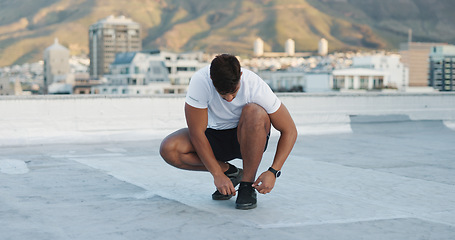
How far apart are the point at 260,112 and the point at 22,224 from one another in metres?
1.34

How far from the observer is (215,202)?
3.77 metres

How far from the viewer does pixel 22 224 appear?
3.14 m

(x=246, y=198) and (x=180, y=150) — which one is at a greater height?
(x=180, y=150)

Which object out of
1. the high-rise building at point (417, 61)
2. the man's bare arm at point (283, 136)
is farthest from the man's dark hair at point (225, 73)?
the high-rise building at point (417, 61)

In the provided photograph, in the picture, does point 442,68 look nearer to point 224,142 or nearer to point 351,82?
point 351,82

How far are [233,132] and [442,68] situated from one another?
160871mm

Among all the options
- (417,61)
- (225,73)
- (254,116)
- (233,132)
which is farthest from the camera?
(417,61)

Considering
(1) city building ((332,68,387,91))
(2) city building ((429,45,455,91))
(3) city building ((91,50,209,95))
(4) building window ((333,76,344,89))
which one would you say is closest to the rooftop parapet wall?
(4) building window ((333,76,344,89))

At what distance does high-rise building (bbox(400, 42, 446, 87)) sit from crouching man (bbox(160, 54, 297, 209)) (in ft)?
486

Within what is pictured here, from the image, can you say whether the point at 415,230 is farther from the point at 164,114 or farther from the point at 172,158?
the point at 164,114

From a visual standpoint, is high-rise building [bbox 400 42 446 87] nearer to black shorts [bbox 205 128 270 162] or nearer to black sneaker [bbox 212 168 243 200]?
black sneaker [bbox 212 168 243 200]

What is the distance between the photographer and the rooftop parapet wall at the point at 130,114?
25.3 ft

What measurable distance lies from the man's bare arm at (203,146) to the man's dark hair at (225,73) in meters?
0.32

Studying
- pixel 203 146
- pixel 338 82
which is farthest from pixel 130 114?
pixel 338 82
